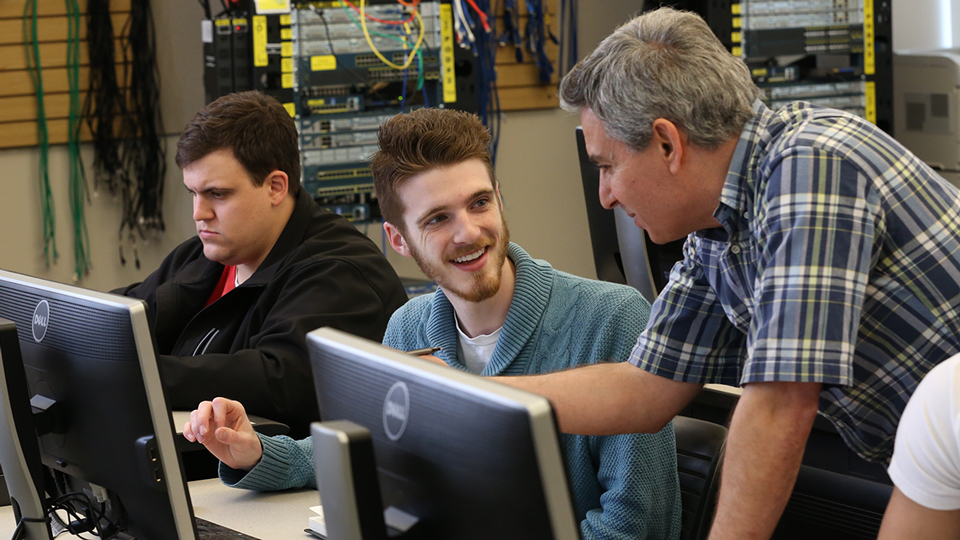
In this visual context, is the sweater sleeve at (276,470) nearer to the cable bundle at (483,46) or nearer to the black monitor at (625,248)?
the black monitor at (625,248)

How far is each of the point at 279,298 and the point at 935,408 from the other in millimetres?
1461

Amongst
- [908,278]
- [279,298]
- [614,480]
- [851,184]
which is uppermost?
[851,184]

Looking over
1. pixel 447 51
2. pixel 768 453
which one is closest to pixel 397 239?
pixel 768 453

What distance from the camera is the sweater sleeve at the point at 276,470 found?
1605 mm

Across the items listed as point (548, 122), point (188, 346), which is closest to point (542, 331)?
point (188, 346)

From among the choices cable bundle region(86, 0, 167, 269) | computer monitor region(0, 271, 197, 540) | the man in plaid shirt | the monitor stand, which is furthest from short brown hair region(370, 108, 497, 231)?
cable bundle region(86, 0, 167, 269)

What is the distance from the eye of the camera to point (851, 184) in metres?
1.13

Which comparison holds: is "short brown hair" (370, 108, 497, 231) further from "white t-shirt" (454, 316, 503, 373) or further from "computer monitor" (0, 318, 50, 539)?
"computer monitor" (0, 318, 50, 539)

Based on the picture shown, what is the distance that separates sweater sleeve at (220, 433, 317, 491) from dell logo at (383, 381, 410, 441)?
780 millimetres

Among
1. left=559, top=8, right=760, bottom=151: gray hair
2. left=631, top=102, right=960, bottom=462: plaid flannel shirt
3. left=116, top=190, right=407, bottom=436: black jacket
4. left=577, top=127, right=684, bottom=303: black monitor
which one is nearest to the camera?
left=631, top=102, right=960, bottom=462: plaid flannel shirt

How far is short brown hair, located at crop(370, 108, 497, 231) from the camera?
1588 millimetres

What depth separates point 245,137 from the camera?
2.18 meters

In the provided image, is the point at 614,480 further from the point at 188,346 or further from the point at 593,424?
the point at 188,346

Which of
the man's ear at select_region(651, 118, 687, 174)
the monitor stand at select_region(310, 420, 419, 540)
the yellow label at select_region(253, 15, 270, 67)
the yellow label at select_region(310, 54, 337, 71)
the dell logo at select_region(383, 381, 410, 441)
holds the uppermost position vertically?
the yellow label at select_region(253, 15, 270, 67)
